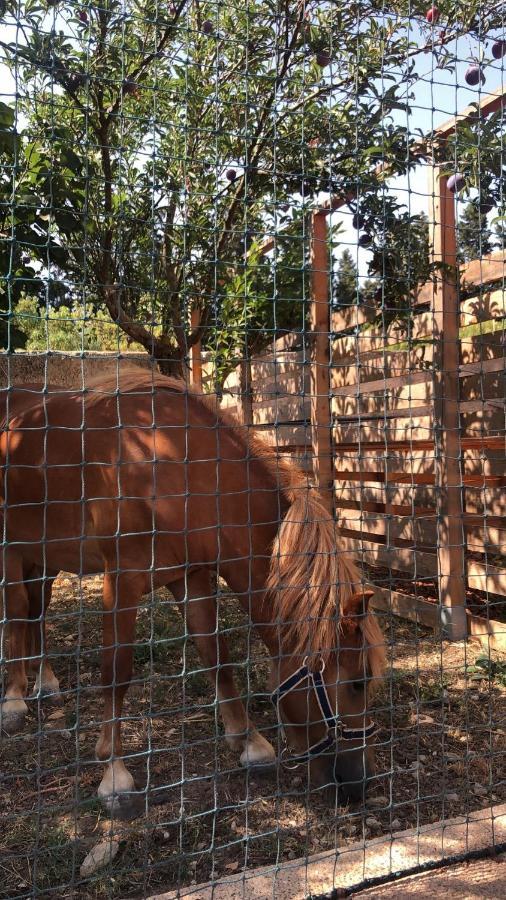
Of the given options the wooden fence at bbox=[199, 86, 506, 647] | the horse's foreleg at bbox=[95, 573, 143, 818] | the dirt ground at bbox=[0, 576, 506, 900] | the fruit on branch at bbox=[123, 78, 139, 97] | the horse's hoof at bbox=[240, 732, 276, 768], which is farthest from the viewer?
the wooden fence at bbox=[199, 86, 506, 647]

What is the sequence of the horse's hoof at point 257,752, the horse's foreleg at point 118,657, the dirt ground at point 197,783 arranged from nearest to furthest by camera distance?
the dirt ground at point 197,783, the horse's foreleg at point 118,657, the horse's hoof at point 257,752

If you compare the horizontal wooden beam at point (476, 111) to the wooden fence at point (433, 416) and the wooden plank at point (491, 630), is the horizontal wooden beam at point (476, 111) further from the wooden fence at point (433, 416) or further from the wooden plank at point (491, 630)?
the wooden plank at point (491, 630)

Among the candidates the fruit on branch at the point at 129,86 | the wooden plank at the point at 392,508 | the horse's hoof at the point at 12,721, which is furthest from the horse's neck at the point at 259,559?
the wooden plank at the point at 392,508

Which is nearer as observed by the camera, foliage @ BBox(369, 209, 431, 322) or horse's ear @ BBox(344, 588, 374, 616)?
horse's ear @ BBox(344, 588, 374, 616)

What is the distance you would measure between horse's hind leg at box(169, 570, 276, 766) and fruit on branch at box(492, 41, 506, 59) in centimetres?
236

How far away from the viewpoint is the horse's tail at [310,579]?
248 cm

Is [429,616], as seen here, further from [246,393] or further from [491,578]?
[246,393]

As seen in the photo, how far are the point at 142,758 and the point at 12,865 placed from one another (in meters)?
0.86

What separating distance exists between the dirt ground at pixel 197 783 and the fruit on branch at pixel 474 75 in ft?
6.85

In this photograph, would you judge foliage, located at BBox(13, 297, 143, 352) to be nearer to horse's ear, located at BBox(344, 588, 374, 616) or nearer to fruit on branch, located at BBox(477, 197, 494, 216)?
horse's ear, located at BBox(344, 588, 374, 616)

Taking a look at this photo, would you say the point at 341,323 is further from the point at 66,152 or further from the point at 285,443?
the point at 66,152

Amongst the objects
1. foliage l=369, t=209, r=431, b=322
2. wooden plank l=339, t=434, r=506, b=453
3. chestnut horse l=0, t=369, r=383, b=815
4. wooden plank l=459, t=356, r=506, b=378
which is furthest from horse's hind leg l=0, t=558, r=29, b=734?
wooden plank l=459, t=356, r=506, b=378

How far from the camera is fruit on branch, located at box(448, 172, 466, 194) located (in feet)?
7.99

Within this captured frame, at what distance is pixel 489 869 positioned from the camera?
2203 mm
